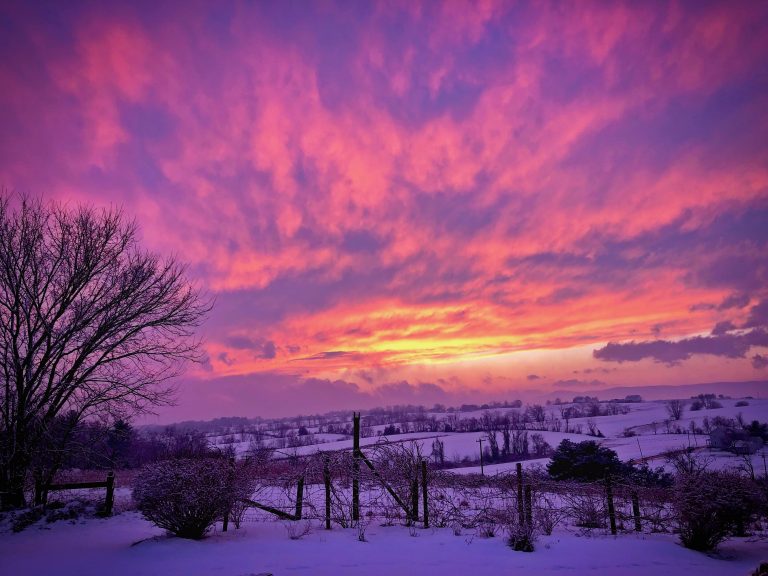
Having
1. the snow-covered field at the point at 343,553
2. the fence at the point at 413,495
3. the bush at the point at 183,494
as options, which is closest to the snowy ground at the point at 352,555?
the snow-covered field at the point at 343,553

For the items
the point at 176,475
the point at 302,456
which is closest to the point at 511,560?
the point at 302,456

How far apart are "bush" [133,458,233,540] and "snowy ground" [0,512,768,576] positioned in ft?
1.33

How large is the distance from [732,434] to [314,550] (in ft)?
253

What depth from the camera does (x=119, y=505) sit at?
16172 millimetres

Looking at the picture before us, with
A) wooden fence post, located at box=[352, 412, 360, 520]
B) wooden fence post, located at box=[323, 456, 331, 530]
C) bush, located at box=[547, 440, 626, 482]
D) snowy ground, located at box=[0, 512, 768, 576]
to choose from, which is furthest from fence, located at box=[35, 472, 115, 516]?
bush, located at box=[547, 440, 626, 482]

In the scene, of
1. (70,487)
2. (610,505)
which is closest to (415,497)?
(610,505)

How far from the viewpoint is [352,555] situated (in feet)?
30.9

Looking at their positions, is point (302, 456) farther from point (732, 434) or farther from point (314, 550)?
point (732, 434)

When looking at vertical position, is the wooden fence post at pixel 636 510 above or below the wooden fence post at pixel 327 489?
below

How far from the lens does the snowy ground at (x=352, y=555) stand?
843cm

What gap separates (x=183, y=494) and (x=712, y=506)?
1268 centimetres

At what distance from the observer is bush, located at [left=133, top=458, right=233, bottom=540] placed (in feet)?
32.8

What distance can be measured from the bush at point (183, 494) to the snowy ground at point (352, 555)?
41cm

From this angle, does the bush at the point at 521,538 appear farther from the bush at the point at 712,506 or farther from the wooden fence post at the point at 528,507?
the bush at the point at 712,506
